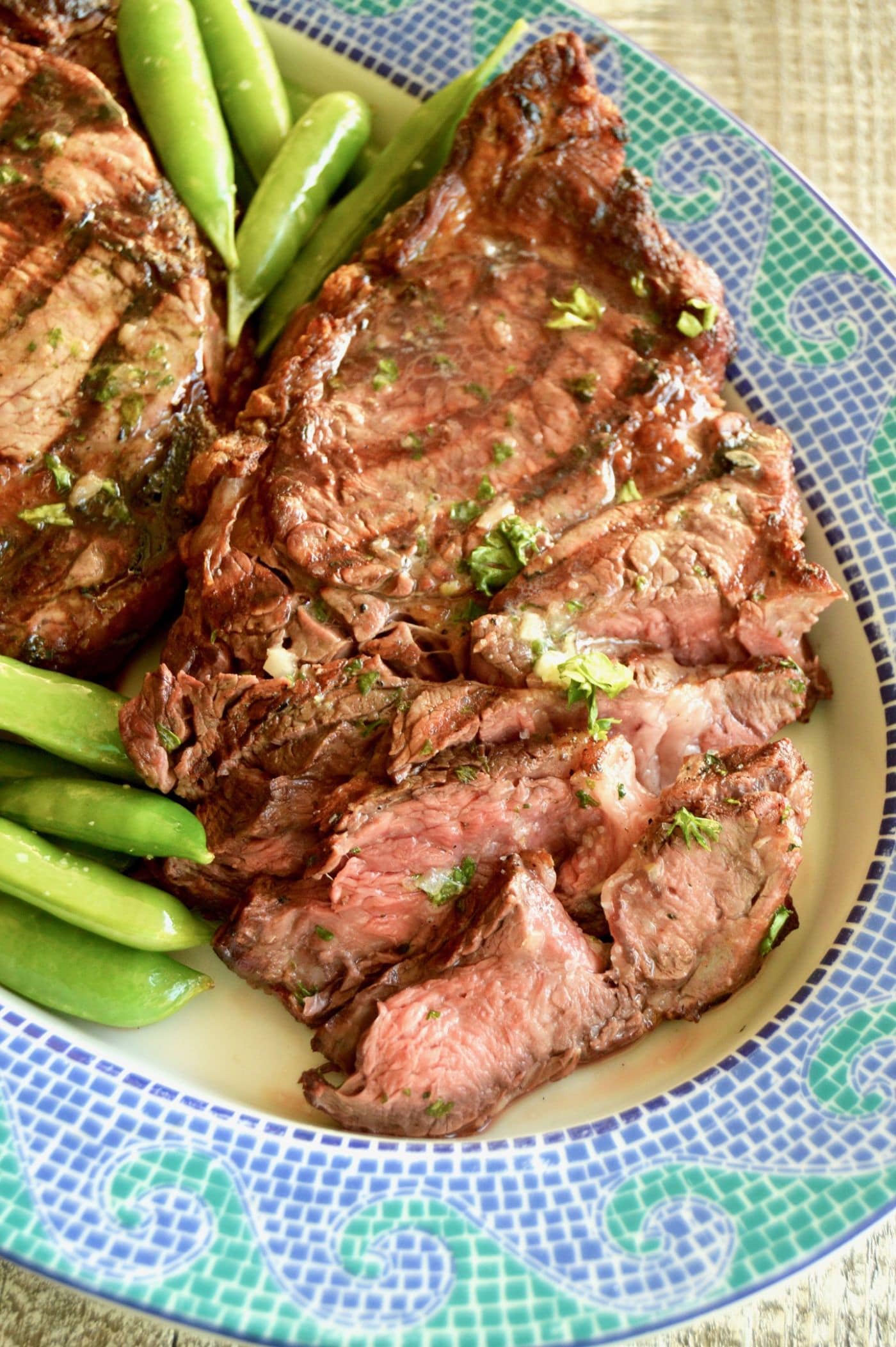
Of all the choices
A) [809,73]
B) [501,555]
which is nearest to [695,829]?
[501,555]

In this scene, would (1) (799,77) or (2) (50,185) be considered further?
(1) (799,77)

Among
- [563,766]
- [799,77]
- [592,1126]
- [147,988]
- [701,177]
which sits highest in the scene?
[799,77]

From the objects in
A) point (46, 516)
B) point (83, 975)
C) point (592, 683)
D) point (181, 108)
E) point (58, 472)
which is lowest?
point (83, 975)

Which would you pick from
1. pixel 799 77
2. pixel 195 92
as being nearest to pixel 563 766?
pixel 195 92

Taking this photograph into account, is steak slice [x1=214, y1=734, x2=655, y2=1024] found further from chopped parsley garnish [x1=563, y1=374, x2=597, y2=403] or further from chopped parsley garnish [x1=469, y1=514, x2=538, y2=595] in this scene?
chopped parsley garnish [x1=563, y1=374, x2=597, y2=403]

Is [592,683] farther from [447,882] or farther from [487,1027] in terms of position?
[487,1027]

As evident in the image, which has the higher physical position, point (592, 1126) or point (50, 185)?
point (50, 185)

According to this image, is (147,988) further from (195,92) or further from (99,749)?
(195,92)
